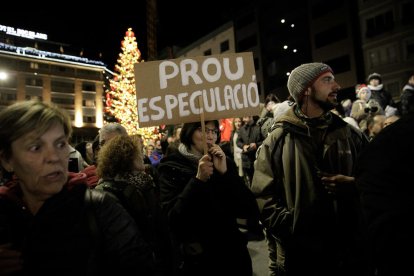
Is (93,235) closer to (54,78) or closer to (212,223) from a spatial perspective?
(212,223)

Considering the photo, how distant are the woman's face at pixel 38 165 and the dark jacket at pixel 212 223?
4.29 feet

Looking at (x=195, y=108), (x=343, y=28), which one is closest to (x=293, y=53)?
(x=343, y=28)

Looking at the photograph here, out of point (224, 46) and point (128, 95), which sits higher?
point (224, 46)

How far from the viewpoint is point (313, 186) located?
281 centimetres

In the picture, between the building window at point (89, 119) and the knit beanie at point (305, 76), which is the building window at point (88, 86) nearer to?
the building window at point (89, 119)

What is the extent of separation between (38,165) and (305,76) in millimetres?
2447

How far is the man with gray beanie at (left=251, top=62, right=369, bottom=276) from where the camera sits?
2.70m

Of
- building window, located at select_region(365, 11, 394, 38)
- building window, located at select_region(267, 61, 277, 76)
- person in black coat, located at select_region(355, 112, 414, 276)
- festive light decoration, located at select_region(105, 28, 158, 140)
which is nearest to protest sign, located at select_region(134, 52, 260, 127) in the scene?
person in black coat, located at select_region(355, 112, 414, 276)

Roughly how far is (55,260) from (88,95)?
268 feet

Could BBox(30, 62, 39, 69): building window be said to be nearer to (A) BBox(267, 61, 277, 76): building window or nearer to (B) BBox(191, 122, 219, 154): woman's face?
(A) BBox(267, 61, 277, 76): building window

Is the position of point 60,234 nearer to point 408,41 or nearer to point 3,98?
point 408,41

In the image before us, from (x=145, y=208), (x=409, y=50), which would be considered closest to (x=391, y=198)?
(x=145, y=208)

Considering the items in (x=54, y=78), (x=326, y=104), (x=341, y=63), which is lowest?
(x=326, y=104)

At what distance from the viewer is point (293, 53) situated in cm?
4650
